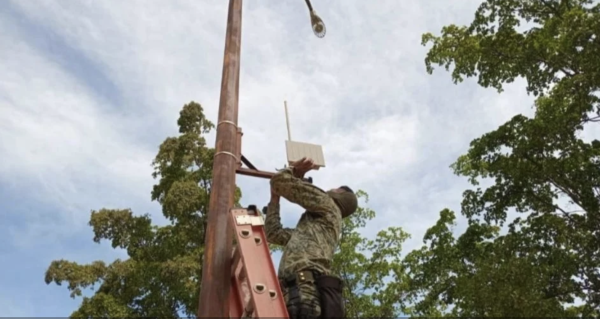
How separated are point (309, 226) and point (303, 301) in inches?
23.6

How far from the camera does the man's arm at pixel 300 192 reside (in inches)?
129

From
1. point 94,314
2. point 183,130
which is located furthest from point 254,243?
point 183,130

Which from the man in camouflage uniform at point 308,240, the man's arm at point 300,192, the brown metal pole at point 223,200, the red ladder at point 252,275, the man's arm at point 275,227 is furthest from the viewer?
the man's arm at point 275,227

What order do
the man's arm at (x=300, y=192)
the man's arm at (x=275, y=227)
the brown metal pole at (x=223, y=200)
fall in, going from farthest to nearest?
1. the man's arm at (x=275, y=227)
2. the man's arm at (x=300, y=192)
3. the brown metal pole at (x=223, y=200)

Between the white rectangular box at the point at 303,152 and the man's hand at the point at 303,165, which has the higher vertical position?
the white rectangular box at the point at 303,152

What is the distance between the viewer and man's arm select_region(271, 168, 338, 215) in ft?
10.8

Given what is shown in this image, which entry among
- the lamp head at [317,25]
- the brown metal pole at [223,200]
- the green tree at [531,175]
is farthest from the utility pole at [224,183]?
the green tree at [531,175]

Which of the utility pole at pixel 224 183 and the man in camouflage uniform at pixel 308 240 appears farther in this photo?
the man in camouflage uniform at pixel 308 240

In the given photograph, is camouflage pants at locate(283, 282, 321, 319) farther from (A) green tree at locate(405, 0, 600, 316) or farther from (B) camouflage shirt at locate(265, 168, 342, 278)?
(A) green tree at locate(405, 0, 600, 316)

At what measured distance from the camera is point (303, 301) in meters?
2.75

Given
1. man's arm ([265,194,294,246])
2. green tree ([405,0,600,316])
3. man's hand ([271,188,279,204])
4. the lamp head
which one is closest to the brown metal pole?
man's hand ([271,188,279,204])

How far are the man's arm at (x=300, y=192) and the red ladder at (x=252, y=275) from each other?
39 centimetres

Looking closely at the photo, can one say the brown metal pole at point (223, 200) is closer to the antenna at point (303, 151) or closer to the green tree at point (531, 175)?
the antenna at point (303, 151)

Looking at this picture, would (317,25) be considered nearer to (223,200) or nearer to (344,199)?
(344,199)
